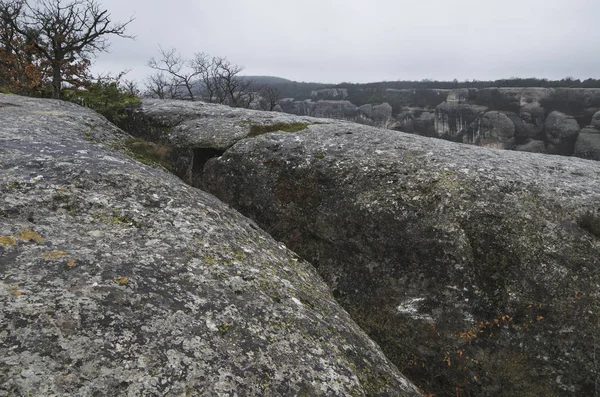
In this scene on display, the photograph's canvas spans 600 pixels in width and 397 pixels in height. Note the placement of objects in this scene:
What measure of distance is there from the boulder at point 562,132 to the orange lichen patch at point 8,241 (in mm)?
105161

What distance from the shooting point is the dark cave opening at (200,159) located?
13822mm

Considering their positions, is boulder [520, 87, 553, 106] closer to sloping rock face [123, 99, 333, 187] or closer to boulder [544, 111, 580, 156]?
boulder [544, 111, 580, 156]

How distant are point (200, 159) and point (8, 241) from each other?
9.83 meters

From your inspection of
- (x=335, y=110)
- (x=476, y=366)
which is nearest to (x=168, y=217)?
(x=476, y=366)

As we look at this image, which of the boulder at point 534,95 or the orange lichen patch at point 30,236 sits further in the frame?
the boulder at point 534,95

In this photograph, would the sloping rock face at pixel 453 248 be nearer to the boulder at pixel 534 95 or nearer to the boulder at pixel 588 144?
the boulder at pixel 588 144

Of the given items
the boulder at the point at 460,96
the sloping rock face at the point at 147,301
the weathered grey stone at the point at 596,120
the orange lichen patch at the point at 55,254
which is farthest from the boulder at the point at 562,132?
the orange lichen patch at the point at 55,254

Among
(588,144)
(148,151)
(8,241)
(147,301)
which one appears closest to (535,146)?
(588,144)

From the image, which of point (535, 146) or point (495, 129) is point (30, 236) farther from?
point (495, 129)

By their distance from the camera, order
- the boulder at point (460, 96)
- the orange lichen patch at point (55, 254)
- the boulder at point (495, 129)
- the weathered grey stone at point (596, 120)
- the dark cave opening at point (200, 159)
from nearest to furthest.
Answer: the orange lichen patch at point (55, 254) < the dark cave opening at point (200, 159) < the weathered grey stone at point (596, 120) < the boulder at point (495, 129) < the boulder at point (460, 96)

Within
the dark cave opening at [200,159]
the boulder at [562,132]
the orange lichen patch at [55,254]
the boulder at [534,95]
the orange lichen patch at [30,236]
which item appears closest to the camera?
the orange lichen patch at [55,254]

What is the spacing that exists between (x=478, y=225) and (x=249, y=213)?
7.16 m

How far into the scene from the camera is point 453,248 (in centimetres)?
926

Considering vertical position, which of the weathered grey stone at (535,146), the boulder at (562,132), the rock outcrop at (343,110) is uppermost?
the rock outcrop at (343,110)
